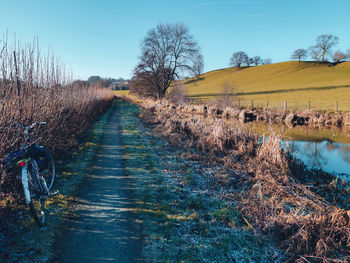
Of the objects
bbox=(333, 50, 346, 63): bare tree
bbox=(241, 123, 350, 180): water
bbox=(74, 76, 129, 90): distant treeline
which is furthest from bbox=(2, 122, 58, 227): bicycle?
bbox=(333, 50, 346, 63): bare tree

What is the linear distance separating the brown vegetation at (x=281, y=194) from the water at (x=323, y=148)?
45.1 inches

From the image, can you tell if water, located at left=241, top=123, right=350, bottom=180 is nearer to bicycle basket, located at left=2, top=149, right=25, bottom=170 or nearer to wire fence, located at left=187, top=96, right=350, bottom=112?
wire fence, located at left=187, top=96, right=350, bottom=112

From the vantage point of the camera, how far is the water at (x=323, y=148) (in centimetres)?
901

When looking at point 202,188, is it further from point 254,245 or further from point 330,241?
point 330,241

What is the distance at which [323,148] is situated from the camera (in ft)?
39.9

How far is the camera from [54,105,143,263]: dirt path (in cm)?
324

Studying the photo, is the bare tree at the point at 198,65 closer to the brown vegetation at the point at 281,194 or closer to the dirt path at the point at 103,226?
the brown vegetation at the point at 281,194

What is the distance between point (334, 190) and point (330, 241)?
3460 millimetres

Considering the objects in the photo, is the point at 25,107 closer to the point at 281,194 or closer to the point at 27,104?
the point at 27,104

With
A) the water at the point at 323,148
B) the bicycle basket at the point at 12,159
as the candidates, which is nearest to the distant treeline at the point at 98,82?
the bicycle basket at the point at 12,159

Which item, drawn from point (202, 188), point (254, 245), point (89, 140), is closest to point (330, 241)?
point (254, 245)

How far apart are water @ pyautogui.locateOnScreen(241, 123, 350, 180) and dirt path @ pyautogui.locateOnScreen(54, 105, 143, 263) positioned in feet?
19.5

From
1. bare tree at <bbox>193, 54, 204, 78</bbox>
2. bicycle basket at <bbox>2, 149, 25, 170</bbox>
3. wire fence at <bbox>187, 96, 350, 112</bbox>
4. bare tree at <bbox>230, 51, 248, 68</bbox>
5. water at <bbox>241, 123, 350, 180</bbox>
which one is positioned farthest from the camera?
bare tree at <bbox>230, 51, 248, 68</bbox>

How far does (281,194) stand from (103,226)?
431cm
